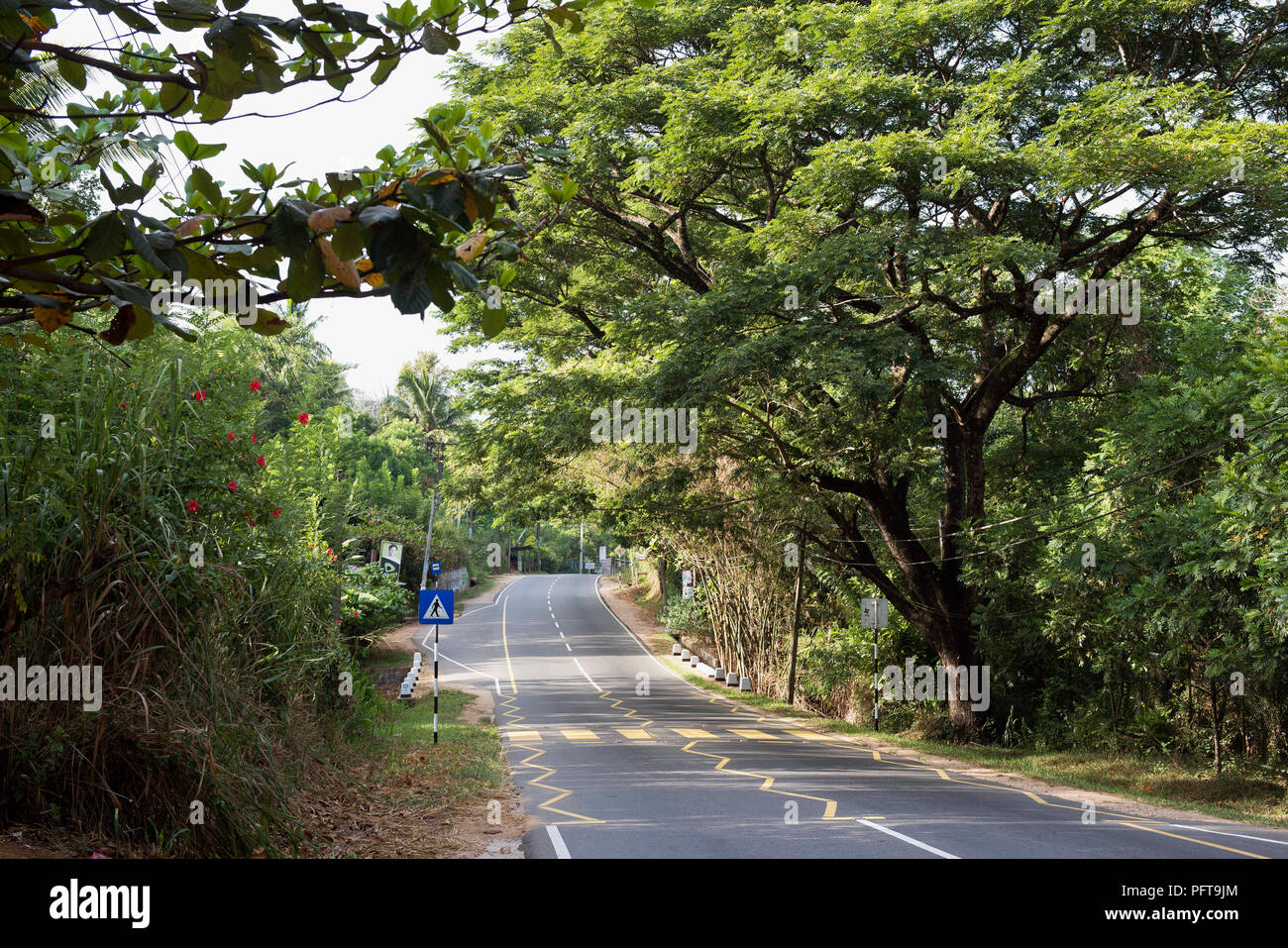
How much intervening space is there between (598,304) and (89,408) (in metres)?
15.3

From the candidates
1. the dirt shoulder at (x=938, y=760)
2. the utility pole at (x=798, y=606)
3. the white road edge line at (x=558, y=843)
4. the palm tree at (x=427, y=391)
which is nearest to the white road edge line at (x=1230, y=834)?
the dirt shoulder at (x=938, y=760)

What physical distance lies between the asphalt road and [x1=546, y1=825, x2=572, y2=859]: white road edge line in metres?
0.02

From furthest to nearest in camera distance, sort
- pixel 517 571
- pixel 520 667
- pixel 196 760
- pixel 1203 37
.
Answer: pixel 517 571
pixel 520 667
pixel 1203 37
pixel 196 760

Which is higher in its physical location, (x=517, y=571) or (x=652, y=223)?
(x=652, y=223)

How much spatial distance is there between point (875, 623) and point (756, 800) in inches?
372

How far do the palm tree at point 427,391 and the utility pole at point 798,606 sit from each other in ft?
111

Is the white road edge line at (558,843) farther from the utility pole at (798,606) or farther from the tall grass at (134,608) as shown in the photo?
the utility pole at (798,606)

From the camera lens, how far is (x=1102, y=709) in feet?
50.3

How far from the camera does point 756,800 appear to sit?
10.2 m

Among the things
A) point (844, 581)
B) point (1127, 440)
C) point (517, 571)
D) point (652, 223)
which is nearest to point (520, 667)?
point (844, 581)

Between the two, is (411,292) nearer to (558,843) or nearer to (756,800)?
(558,843)

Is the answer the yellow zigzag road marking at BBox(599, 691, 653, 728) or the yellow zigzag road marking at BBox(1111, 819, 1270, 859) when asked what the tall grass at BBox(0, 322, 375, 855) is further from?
the yellow zigzag road marking at BBox(599, 691, 653, 728)

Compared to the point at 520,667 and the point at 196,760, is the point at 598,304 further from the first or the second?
the point at 196,760

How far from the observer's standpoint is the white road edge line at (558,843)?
24.4 feet
